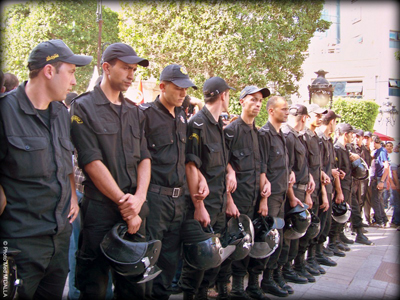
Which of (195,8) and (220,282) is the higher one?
(195,8)

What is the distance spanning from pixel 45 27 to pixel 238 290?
770 inches

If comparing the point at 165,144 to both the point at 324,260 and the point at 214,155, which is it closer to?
the point at 214,155

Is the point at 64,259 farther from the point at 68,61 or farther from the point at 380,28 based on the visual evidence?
the point at 380,28

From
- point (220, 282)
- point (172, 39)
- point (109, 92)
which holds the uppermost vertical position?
point (172, 39)

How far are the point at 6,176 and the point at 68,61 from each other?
88 cm

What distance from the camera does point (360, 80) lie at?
32.6 meters

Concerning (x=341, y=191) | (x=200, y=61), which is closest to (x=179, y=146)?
(x=341, y=191)

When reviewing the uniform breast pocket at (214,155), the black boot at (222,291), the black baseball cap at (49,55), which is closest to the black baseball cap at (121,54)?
the black baseball cap at (49,55)

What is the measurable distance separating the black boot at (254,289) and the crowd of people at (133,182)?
1 centimetres

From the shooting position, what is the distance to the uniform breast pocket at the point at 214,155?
12.7 feet

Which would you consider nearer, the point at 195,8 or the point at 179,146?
the point at 179,146

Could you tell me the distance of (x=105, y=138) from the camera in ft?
9.51

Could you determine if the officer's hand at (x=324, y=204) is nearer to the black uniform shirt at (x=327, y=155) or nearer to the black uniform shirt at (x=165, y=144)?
the black uniform shirt at (x=327, y=155)

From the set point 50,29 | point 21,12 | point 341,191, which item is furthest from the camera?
point 21,12
